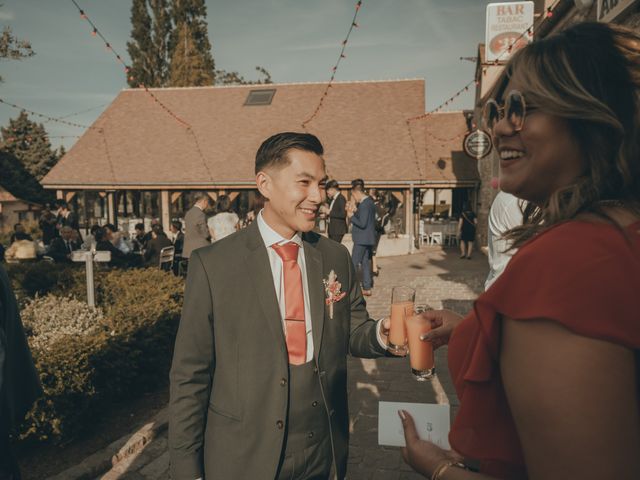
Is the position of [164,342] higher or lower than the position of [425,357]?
lower

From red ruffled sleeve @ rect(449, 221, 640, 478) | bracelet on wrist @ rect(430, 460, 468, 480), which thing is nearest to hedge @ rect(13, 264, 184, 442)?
bracelet on wrist @ rect(430, 460, 468, 480)

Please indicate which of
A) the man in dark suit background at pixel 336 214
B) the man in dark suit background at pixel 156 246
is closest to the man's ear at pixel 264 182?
the man in dark suit background at pixel 336 214

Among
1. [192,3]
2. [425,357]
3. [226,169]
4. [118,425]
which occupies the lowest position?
[118,425]

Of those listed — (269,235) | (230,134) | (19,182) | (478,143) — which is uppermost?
(230,134)

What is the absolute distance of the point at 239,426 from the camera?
196 centimetres

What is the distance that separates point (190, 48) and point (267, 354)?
40.9 metres

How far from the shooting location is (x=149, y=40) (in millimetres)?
39906

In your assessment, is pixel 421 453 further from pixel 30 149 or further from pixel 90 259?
pixel 30 149

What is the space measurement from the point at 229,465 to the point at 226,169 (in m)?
20.1

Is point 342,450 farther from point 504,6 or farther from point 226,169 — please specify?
point 226,169

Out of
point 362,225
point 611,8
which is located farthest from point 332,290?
point 362,225

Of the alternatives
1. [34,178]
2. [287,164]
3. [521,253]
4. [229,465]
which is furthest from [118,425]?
[34,178]

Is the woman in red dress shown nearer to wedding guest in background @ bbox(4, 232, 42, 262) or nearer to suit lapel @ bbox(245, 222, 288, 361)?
suit lapel @ bbox(245, 222, 288, 361)

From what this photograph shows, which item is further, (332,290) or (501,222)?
(501,222)
